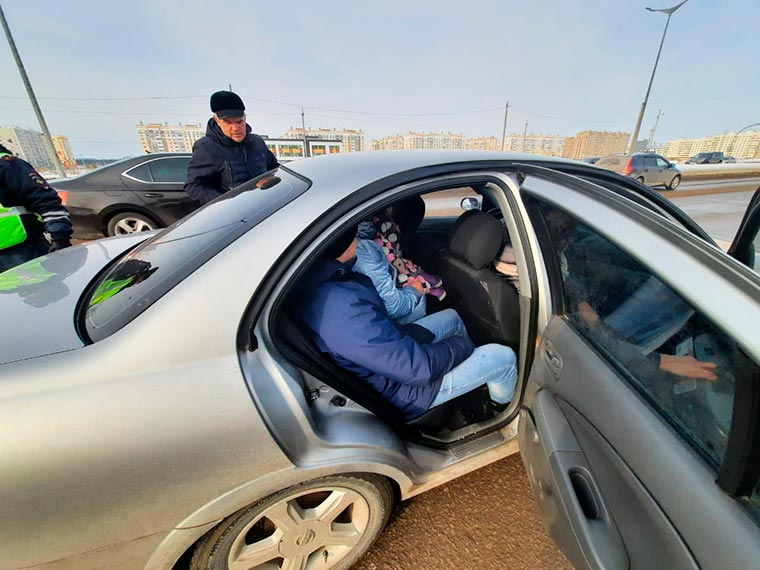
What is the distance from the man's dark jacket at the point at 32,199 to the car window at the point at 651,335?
3169 mm

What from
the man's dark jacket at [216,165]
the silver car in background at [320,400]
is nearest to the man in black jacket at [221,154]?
the man's dark jacket at [216,165]

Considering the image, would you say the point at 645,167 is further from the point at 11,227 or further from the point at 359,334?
the point at 11,227

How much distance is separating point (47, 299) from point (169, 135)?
213ft

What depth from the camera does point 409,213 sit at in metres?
2.38

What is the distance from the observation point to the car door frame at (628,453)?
26.0 inches

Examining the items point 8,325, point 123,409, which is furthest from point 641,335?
point 8,325

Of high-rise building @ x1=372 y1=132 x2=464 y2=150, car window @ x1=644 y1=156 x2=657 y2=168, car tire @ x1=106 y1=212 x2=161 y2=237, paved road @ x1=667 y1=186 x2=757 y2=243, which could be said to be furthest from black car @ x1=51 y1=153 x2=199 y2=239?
high-rise building @ x1=372 y1=132 x2=464 y2=150

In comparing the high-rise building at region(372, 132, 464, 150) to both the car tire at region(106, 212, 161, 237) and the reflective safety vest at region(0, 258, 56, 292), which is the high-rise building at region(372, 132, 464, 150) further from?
the reflective safety vest at region(0, 258, 56, 292)

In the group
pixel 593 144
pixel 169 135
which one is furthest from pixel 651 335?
pixel 593 144

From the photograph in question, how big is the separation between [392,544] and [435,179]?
1.56 meters

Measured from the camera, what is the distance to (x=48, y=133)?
10.3 metres

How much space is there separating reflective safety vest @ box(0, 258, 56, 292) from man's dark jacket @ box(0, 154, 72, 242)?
3.79ft

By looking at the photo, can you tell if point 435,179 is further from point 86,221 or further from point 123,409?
A: point 86,221

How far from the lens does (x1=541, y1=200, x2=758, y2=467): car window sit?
2.45 ft
